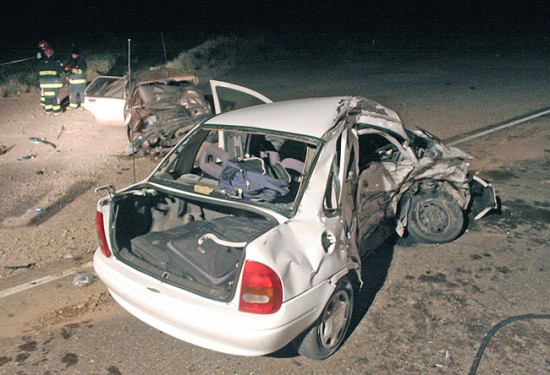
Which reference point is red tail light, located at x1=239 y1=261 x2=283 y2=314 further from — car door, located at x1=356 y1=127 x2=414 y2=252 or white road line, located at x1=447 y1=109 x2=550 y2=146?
white road line, located at x1=447 y1=109 x2=550 y2=146

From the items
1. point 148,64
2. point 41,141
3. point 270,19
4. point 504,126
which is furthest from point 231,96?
point 270,19

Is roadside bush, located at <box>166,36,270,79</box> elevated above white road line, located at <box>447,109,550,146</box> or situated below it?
below

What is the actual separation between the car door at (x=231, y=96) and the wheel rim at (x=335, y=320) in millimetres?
3278

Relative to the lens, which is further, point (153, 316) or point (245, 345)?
point (153, 316)

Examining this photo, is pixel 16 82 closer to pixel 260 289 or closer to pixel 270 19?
pixel 260 289

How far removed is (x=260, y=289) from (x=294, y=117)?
1.77 meters

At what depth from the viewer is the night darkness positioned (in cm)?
3142

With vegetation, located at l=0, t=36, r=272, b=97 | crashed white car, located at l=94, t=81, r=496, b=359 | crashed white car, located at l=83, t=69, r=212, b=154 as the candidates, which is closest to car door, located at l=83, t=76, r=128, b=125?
crashed white car, located at l=83, t=69, r=212, b=154

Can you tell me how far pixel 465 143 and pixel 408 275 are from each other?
534cm

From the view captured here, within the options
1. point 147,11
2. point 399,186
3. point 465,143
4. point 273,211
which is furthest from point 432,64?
point 147,11

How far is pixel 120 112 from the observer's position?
34.9 feet

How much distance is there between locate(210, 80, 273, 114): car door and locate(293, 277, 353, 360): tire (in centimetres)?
326

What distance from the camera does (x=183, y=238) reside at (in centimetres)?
430

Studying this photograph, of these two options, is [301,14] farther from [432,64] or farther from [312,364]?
[312,364]
